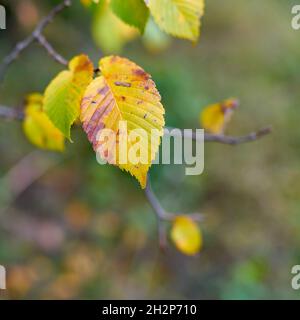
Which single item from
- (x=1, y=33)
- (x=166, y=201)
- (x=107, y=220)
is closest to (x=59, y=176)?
(x=107, y=220)

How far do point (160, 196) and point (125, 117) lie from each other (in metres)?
1.66

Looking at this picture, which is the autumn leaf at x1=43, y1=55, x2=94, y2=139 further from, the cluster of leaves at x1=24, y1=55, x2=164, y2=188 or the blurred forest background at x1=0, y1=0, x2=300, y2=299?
the blurred forest background at x1=0, y1=0, x2=300, y2=299

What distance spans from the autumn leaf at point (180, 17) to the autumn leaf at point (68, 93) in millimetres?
129

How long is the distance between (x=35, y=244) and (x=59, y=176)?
40 centimetres

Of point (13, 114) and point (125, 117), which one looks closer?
point (125, 117)

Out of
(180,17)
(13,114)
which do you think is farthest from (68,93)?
(13,114)

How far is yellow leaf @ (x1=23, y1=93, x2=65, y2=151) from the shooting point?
0.90 meters

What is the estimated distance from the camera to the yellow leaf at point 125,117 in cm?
55

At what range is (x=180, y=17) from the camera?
700 mm

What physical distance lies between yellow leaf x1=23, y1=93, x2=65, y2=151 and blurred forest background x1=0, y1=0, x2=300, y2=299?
3.18 feet

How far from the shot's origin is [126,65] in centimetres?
62

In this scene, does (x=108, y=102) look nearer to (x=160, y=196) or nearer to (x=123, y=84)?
(x=123, y=84)

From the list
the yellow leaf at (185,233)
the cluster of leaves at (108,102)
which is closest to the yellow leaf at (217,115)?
the yellow leaf at (185,233)

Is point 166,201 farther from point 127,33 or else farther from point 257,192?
point 127,33
